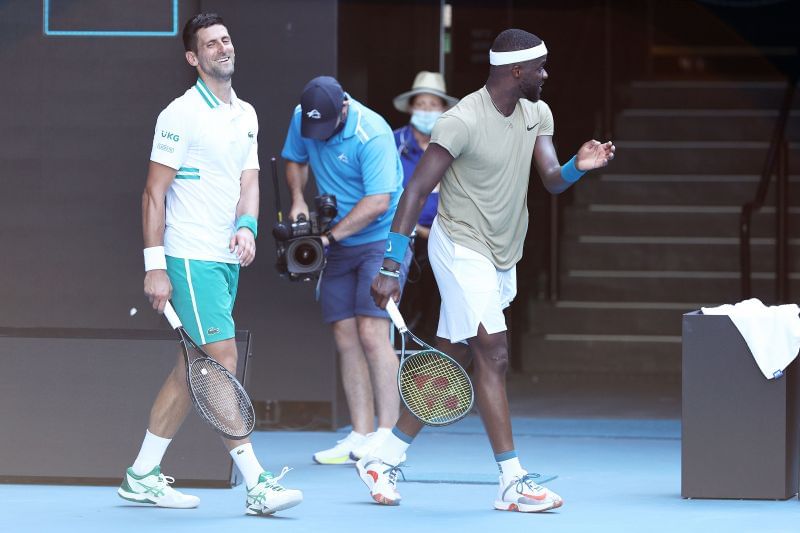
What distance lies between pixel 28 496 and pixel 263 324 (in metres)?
2.49

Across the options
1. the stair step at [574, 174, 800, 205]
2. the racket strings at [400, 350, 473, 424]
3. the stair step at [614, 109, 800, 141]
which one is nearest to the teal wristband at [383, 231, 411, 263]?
the racket strings at [400, 350, 473, 424]

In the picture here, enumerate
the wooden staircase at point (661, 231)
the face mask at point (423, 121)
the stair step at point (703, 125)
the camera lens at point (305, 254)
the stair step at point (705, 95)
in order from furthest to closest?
the stair step at point (705, 95) < the stair step at point (703, 125) < the wooden staircase at point (661, 231) < the face mask at point (423, 121) < the camera lens at point (305, 254)

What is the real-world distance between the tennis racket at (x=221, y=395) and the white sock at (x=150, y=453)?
399 millimetres

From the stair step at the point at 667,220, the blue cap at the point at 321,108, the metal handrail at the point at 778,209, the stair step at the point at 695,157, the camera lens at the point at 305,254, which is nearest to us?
the blue cap at the point at 321,108

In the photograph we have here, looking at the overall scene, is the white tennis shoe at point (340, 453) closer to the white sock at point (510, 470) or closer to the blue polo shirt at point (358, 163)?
the blue polo shirt at point (358, 163)

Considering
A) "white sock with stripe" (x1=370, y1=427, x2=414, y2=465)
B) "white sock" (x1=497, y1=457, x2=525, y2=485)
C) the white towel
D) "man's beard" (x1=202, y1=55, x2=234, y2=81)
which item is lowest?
"white sock" (x1=497, y1=457, x2=525, y2=485)

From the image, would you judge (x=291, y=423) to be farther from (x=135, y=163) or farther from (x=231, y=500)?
(x=231, y=500)

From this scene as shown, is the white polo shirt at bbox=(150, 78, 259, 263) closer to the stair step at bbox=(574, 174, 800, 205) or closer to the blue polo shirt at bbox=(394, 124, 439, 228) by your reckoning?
the blue polo shirt at bbox=(394, 124, 439, 228)

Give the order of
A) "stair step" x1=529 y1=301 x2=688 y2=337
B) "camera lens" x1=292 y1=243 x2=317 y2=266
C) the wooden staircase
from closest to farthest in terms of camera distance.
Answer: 1. "camera lens" x1=292 y1=243 x2=317 y2=266
2. the wooden staircase
3. "stair step" x1=529 y1=301 x2=688 y2=337

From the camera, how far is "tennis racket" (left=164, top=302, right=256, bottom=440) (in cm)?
610

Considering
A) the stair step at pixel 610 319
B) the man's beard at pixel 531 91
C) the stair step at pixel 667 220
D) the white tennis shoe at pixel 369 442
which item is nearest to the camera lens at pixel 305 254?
the white tennis shoe at pixel 369 442

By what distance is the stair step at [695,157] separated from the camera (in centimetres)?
1416

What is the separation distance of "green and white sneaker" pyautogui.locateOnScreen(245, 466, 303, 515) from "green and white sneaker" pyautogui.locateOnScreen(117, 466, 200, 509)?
1.28 feet

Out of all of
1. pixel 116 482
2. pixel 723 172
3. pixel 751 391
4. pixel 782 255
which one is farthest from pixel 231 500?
pixel 723 172
